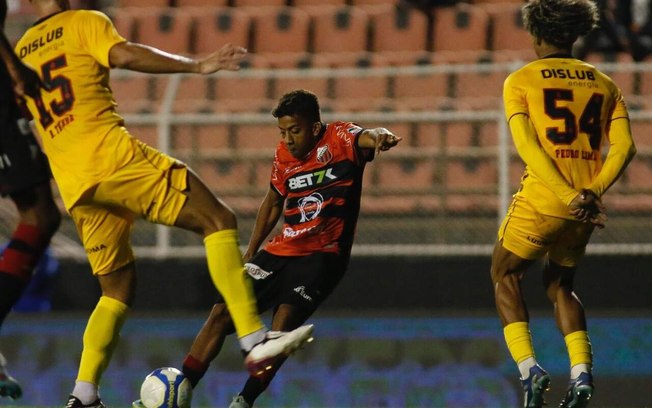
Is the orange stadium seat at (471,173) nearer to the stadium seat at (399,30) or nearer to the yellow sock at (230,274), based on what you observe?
the stadium seat at (399,30)

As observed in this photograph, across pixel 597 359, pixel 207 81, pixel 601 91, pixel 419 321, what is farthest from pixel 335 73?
pixel 601 91

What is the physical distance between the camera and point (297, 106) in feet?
19.3

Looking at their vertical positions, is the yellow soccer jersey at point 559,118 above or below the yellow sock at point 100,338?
above

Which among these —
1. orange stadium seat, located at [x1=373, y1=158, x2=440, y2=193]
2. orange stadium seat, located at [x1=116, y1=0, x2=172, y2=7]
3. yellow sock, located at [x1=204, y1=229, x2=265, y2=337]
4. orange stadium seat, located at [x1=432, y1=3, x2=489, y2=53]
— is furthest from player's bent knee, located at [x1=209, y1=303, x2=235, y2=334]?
orange stadium seat, located at [x1=116, y1=0, x2=172, y2=7]

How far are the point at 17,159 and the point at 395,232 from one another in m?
5.32

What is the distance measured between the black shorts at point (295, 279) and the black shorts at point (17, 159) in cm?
119

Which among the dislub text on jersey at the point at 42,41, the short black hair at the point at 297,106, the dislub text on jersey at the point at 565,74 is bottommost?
the short black hair at the point at 297,106

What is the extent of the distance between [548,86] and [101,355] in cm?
227

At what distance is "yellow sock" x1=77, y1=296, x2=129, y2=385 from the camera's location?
5672mm

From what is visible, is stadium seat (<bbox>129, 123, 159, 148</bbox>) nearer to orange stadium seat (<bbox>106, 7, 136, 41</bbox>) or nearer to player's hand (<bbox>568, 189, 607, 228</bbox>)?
orange stadium seat (<bbox>106, 7, 136, 41</bbox>)

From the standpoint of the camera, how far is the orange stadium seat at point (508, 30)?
11.5 metres

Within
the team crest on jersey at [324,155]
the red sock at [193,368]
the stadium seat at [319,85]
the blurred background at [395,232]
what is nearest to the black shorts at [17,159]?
the red sock at [193,368]

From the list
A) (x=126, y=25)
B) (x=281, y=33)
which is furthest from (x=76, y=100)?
(x=126, y=25)

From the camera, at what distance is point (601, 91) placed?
5.62 m
